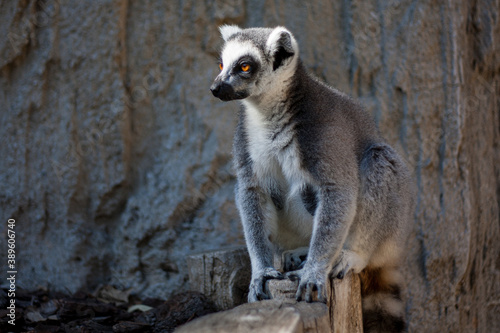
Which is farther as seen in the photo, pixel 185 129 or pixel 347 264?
pixel 185 129

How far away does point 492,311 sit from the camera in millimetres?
5812

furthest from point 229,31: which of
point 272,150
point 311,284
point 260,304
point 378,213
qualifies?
point 260,304

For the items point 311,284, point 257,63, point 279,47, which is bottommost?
point 311,284

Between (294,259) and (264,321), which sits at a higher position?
(294,259)

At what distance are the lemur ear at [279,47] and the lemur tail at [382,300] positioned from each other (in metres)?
1.87

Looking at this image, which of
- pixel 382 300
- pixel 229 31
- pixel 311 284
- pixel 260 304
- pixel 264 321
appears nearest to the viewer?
pixel 264 321

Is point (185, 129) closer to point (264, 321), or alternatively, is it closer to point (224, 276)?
point (224, 276)

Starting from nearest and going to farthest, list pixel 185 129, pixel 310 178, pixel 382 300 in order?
pixel 310 178 → pixel 382 300 → pixel 185 129

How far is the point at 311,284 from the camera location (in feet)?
12.0

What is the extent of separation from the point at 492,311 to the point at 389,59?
9.62 ft

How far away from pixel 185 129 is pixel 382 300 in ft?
9.47

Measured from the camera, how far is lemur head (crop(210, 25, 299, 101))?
4.13 metres

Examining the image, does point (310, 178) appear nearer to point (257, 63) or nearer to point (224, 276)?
point (257, 63)

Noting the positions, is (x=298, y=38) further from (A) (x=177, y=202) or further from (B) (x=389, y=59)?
(A) (x=177, y=202)
